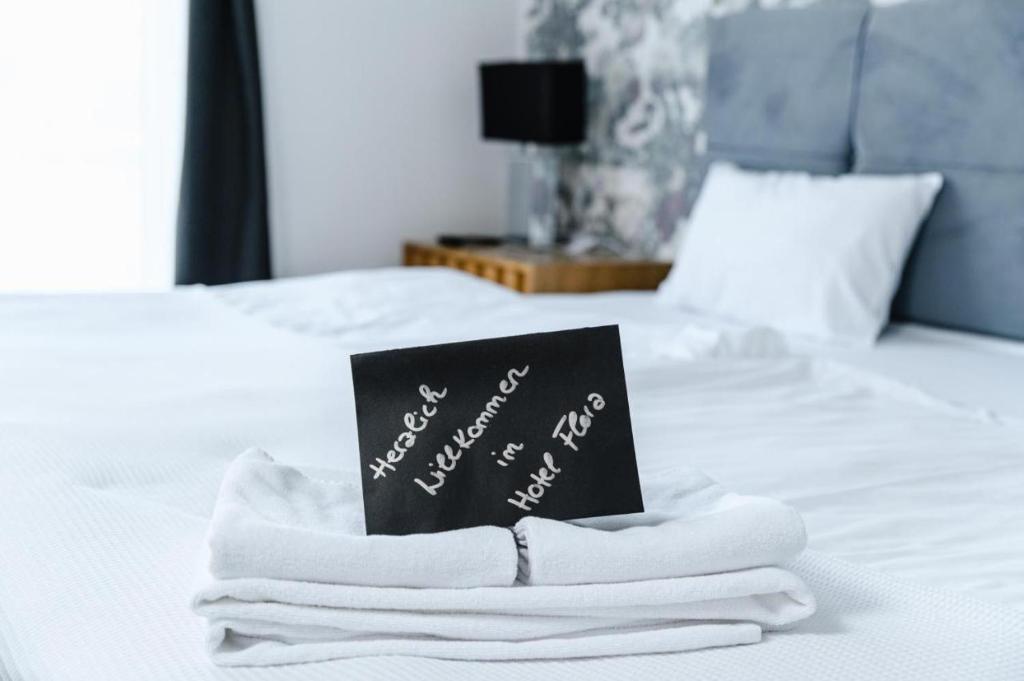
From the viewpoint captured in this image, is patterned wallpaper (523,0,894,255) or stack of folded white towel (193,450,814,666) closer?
stack of folded white towel (193,450,814,666)

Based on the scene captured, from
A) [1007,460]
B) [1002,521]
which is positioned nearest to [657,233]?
[1007,460]

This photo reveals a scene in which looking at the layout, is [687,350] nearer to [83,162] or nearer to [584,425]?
[584,425]

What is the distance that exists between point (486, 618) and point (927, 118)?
2064 millimetres

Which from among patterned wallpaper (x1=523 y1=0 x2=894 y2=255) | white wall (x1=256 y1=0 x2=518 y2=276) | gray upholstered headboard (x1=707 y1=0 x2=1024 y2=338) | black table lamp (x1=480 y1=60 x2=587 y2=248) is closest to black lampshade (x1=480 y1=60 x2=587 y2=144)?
black table lamp (x1=480 y1=60 x2=587 y2=248)

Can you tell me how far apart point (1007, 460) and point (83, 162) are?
3168 millimetres

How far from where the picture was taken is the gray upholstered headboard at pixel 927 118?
2426 mm

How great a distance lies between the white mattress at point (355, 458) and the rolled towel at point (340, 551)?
7 cm

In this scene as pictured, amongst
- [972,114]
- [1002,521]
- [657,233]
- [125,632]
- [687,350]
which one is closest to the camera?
[125,632]

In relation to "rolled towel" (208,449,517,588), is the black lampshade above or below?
above

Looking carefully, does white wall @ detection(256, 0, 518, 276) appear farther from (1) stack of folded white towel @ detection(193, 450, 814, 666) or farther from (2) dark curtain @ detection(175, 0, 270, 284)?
(1) stack of folded white towel @ detection(193, 450, 814, 666)

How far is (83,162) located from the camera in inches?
152

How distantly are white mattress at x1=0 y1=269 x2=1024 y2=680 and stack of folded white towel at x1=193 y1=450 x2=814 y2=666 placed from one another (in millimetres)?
19

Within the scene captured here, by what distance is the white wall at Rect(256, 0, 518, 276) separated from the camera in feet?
13.7

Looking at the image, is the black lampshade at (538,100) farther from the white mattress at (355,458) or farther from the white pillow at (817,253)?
the white mattress at (355,458)
